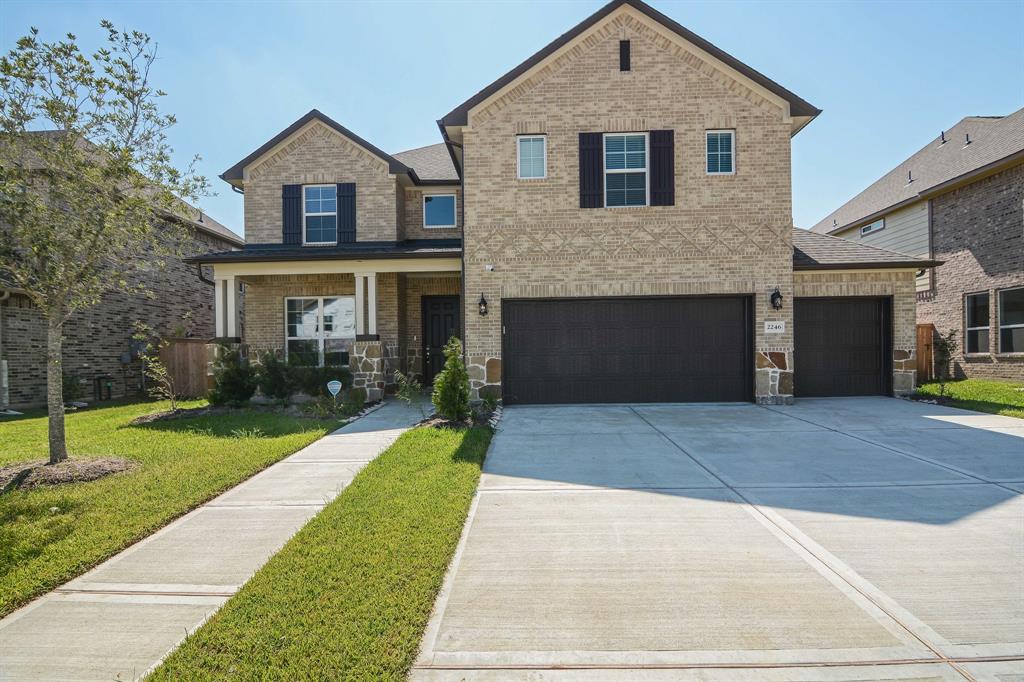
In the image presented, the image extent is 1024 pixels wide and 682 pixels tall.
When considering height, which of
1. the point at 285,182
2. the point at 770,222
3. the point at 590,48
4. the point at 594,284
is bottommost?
the point at 594,284

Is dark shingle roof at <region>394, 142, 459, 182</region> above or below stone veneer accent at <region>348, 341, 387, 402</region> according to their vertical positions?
above

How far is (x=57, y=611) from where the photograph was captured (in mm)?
3225

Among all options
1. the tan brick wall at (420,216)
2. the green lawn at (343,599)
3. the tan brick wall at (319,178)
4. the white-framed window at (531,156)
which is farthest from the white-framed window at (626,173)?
the green lawn at (343,599)

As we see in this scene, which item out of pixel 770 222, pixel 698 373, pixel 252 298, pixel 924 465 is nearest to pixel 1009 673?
pixel 924 465

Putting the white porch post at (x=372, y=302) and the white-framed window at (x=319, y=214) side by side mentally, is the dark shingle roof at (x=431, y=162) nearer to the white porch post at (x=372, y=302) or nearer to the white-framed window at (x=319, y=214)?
the white-framed window at (x=319, y=214)

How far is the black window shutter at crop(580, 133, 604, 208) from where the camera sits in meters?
10.8

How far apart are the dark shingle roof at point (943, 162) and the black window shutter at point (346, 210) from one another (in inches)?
644

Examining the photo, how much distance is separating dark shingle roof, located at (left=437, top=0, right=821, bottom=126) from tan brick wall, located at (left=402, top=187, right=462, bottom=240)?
336cm

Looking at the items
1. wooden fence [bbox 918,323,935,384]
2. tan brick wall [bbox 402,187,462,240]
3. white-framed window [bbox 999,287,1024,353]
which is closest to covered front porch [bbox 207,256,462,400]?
tan brick wall [bbox 402,187,462,240]

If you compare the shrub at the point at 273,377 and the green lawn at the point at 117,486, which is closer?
the green lawn at the point at 117,486

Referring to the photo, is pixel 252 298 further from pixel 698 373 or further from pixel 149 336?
pixel 698 373

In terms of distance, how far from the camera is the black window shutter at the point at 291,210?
13.4 m

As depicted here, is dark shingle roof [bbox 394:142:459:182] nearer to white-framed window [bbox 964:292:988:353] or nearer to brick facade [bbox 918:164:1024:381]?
brick facade [bbox 918:164:1024:381]

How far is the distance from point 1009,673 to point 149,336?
727 inches
